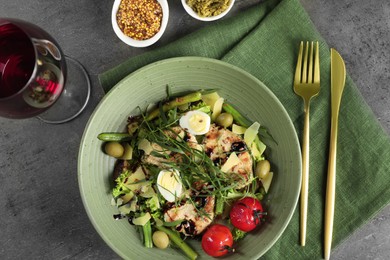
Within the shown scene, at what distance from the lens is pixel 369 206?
8.00 ft

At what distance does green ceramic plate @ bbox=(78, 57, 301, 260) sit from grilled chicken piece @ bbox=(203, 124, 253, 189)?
17cm

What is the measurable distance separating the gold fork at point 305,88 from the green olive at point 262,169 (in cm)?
20

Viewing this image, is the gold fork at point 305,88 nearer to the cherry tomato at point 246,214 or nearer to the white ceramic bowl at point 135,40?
the cherry tomato at point 246,214

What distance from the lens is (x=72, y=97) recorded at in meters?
2.51

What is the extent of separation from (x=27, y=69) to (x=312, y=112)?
4.50 feet

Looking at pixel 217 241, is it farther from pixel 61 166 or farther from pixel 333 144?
pixel 61 166

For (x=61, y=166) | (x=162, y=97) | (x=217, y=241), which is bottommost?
(x=61, y=166)

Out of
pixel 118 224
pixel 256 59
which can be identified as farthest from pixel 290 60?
pixel 118 224

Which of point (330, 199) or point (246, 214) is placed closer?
point (246, 214)

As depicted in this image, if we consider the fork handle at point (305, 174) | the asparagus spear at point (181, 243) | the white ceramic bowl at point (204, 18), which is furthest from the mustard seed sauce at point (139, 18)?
the asparagus spear at point (181, 243)

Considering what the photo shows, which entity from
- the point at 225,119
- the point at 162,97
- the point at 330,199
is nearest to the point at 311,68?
the point at 225,119

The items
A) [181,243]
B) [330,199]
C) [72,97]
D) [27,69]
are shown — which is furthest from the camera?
[72,97]

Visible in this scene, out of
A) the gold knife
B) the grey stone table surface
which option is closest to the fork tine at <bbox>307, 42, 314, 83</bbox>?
the gold knife

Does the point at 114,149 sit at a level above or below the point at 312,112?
below
